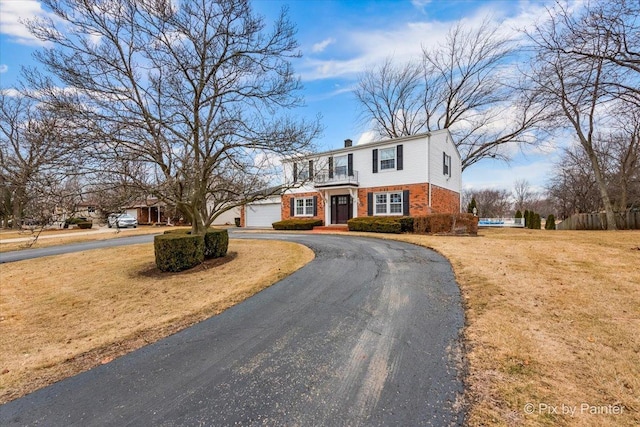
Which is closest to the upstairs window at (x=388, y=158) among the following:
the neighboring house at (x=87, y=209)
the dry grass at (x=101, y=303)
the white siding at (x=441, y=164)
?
the white siding at (x=441, y=164)

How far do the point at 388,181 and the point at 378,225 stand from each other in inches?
150

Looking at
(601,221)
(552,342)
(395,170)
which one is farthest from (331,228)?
(601,221)

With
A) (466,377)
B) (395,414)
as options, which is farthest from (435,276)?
(395,414)

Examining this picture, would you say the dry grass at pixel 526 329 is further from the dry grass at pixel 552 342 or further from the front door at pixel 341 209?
the front door at pixel 341 209

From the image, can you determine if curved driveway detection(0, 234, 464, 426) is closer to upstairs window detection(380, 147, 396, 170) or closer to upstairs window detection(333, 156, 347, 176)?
upstairs window detection(380, 147, 396, 170)

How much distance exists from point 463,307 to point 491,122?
23.8 m

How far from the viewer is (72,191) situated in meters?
6.98

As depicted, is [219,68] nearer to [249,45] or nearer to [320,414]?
[249,45]

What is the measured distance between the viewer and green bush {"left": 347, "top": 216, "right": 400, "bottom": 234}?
587 inches

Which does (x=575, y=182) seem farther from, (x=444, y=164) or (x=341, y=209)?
(x=341, y=209)

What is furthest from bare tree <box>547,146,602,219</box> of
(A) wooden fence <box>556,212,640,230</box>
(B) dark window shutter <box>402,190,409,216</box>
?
(B) dark window shutter <box>402,190,409,216</box>

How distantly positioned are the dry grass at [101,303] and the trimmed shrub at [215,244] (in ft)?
1.42

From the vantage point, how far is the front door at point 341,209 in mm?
19844

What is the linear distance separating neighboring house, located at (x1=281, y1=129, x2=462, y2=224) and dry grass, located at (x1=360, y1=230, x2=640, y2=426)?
10.8 m
